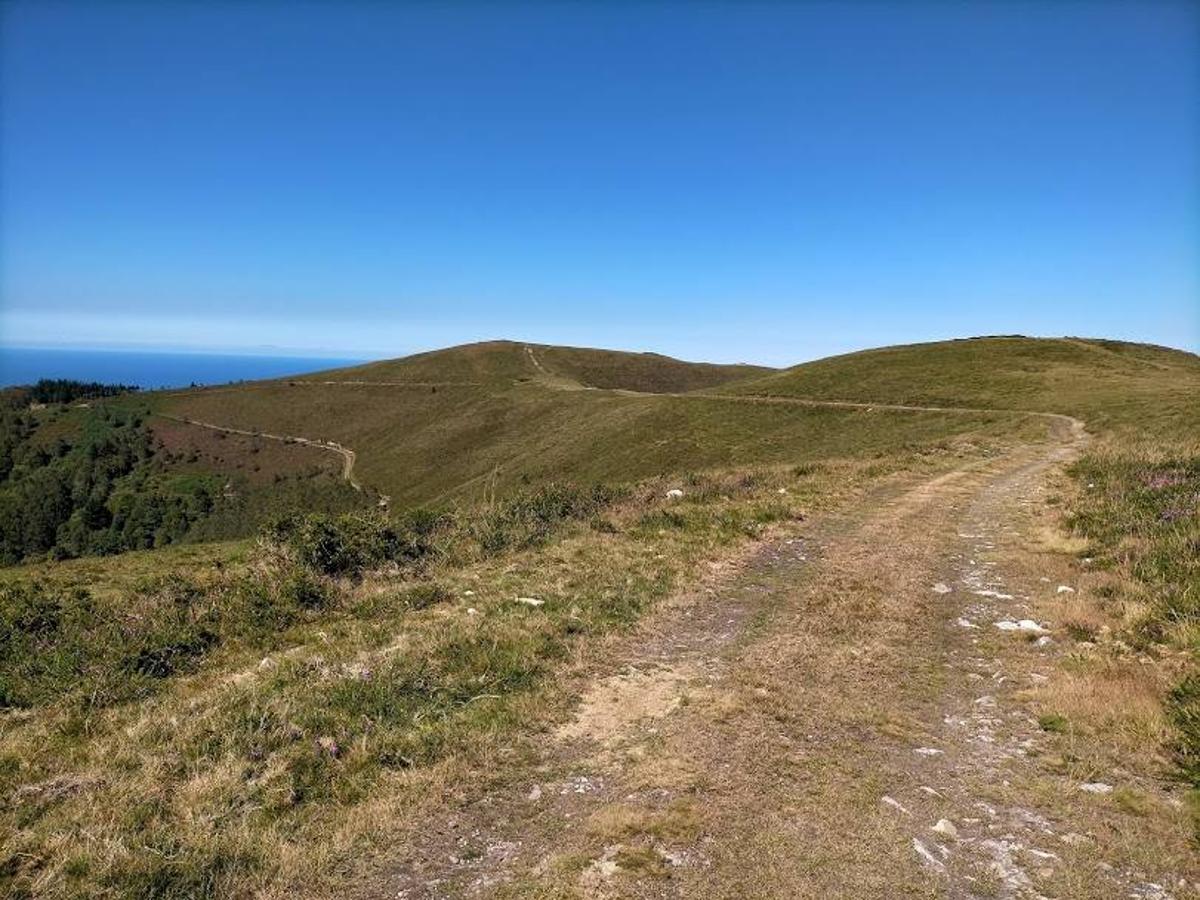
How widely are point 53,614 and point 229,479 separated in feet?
382

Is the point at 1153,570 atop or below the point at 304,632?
atop

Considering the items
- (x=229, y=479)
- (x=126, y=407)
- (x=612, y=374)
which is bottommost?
(x=229, y=479)

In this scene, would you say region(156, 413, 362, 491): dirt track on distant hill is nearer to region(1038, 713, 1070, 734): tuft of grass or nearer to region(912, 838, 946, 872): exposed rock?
region(1038, 713, 1070, 734): tuft of grass

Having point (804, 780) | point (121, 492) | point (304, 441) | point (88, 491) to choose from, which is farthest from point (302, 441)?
point (804, 780)

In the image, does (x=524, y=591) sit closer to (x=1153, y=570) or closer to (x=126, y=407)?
(x=1153, y=570)

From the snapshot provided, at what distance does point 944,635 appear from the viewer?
400 inches

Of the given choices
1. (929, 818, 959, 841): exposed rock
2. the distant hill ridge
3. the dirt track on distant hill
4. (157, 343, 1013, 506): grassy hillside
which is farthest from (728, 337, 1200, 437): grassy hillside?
the dirt track on distant hill

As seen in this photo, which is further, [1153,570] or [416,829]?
[1153,570]

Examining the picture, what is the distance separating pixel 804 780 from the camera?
21.0 feet

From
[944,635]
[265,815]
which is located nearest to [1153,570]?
[944,635]

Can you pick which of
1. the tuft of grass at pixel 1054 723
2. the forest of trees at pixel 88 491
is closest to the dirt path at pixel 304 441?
the forest of trees at pixel 88 491

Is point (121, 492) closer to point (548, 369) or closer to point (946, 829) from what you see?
point (548, 369)

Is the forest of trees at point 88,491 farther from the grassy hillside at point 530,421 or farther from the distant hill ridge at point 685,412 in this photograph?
the grassy hillside at point 530,421

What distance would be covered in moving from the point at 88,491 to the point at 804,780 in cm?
14566
